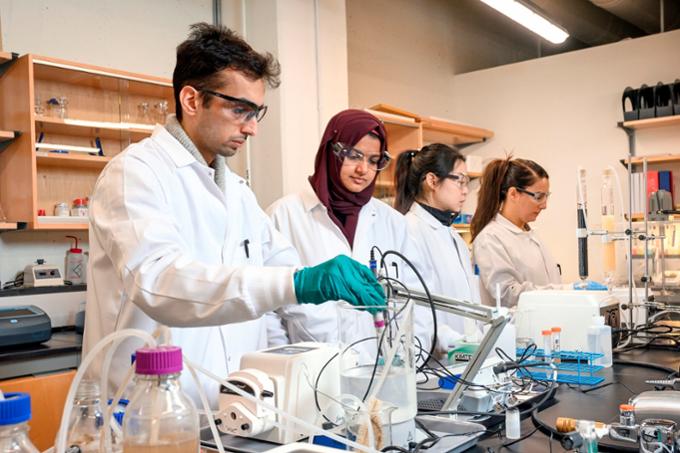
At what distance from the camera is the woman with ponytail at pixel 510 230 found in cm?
298

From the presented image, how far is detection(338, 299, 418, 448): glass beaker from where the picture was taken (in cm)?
108

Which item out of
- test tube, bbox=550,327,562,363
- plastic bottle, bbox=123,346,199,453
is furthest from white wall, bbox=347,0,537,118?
plastic bottle, bbox=123,346,199,453

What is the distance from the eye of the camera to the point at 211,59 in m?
1.62

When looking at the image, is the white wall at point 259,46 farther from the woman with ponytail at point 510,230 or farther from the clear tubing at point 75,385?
the clear tubing at point 75,385

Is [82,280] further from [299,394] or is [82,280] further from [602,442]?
[602,442]

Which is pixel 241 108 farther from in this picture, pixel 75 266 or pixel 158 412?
pixel 75 266

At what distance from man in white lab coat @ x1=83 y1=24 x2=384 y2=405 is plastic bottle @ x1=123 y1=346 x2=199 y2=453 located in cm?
42

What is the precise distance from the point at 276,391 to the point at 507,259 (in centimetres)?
209

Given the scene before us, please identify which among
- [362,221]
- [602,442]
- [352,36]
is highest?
[352,36]

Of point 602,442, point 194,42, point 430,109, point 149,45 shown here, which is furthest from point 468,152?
point 602,442

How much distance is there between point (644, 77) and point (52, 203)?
4.32 m

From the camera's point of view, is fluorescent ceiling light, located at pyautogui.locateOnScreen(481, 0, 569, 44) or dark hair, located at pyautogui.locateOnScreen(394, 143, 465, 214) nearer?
dark hair, located at pyautogui.locateOnScreen(394, 143, 465, 214)

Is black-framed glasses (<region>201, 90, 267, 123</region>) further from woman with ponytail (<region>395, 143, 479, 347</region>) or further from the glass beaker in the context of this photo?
woman with ponytail (<region>395, 143, 479, 347</region>)

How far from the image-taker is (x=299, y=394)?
3.77 ft
